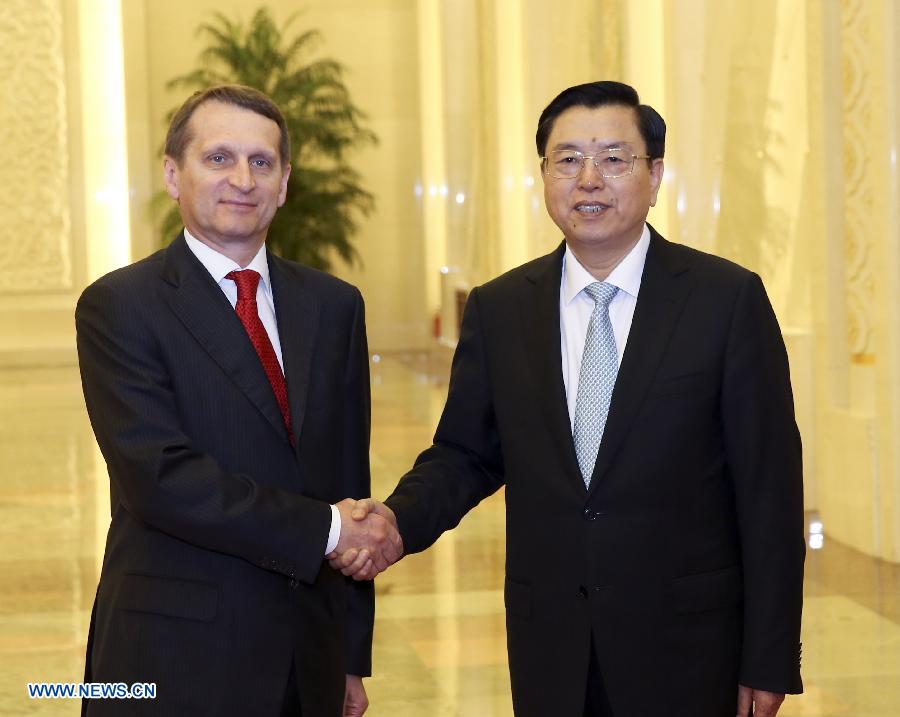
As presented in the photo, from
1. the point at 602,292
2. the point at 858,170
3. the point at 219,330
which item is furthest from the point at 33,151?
the point at 602,292

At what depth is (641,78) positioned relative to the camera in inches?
352

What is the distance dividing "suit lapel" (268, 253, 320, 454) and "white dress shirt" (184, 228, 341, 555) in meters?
0.03

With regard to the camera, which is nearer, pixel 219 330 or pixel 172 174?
pixel 219 330

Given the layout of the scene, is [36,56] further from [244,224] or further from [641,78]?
[244,224]

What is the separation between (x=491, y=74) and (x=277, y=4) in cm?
567

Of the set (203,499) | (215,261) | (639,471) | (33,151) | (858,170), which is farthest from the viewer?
(33,151)

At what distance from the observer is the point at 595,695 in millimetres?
2639

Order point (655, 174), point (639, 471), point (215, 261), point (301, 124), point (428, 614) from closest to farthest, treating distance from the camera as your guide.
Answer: point (639, 471) < point (215, 261) < point (655, 174) < point (428, 614) < point (301, 124)

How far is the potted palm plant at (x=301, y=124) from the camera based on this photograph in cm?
1656

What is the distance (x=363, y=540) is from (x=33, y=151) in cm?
1586

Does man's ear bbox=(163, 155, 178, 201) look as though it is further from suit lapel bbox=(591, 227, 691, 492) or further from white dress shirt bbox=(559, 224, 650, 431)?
suit lapel bbox=(591, 227, 691, 492)

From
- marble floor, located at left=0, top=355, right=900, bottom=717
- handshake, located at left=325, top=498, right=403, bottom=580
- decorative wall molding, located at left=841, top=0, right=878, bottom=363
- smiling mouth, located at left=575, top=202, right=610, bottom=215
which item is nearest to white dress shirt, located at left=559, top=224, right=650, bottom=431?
smiling mouth, located at left=575, top=202, right=610, bottom=215

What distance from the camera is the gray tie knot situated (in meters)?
2.77

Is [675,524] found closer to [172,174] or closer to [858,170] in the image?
[172,174]
